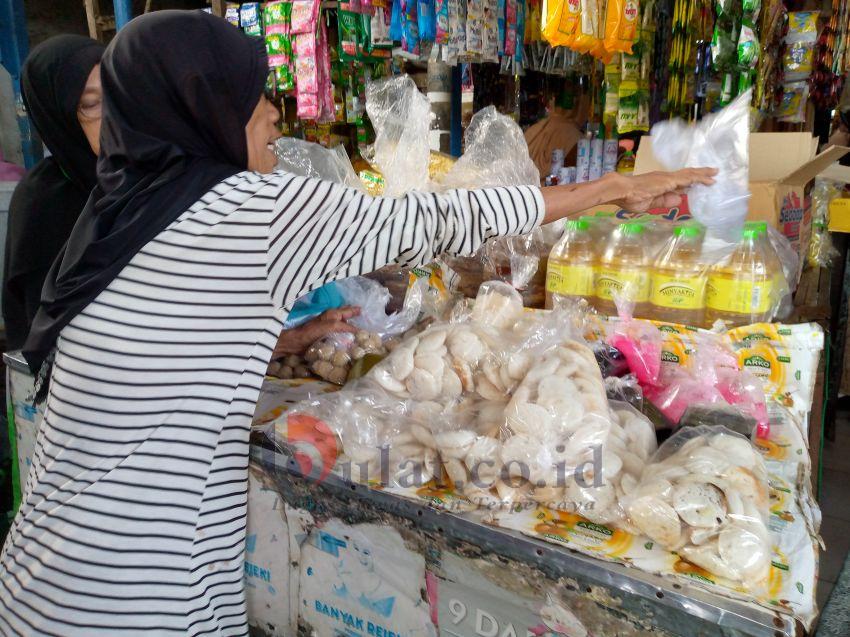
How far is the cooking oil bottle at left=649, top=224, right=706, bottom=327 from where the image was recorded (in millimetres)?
1536

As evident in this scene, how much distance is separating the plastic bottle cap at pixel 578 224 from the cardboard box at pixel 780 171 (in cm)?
28

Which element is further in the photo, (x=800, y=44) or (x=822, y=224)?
(x=800, y=44)

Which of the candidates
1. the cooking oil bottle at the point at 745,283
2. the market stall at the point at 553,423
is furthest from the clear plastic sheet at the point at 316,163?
the cooking oil bottle at the point at 745,283

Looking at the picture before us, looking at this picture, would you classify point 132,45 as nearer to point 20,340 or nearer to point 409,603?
point 409,603

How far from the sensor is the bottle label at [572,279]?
1.72 metres

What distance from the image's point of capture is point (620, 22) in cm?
314

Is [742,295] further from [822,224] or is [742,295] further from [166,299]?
[822,224]

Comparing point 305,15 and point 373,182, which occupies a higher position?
point 305,15

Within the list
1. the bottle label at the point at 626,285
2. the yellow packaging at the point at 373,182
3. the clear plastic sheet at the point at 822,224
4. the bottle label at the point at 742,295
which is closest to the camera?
the bottle label at the point at 742,295

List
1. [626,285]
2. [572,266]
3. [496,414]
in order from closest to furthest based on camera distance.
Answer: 1. [496,414]
2. [626,285]
3. [572,266]

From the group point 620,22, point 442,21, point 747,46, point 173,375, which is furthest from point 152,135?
point 747,46

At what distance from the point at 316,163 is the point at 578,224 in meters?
0.89

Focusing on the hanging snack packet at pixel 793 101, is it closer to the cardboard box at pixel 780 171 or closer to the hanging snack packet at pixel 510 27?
the hanging snack packet at pixel 510 27

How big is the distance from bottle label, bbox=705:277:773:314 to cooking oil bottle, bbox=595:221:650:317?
0.18 m
